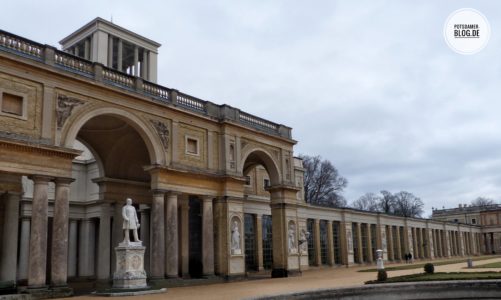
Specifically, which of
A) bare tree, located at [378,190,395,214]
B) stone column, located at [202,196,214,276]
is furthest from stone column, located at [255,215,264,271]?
bare tree, located at [378,190,395,214]

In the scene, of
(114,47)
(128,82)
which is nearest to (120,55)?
(114,47)

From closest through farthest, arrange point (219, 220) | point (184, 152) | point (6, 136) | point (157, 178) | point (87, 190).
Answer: point (6, 136)
point (157, 178)
point (184, 152)
point (219, 220)
point (87, 190)

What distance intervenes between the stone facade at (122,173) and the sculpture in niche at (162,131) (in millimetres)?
62

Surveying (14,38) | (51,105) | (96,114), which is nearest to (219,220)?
(96,114)

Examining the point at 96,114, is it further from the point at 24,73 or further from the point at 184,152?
the point at 184,152

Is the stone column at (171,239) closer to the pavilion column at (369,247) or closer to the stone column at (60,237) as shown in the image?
the stone column at (60,237)

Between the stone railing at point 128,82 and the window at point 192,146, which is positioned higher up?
the stone railing at point 128,82

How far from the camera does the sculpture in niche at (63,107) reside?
18984 mm

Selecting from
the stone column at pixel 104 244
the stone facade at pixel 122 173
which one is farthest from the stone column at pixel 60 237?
the stone column at pixel 104 244

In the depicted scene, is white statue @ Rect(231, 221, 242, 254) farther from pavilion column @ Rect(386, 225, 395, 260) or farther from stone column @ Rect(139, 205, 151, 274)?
pavilion column @ Rect(386, 225, 395, 260)

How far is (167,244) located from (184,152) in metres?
4.78

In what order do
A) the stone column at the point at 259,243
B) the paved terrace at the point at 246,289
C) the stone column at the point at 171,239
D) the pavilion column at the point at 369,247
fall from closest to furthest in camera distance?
1. the paved terrace at the point at 246,289
2. the stone column at the point at 171,239
3. the stone column at the point at 259,243
4. the pavilion column at the point at 369,247

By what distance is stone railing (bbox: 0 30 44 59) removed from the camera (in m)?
17.9

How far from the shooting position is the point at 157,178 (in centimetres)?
2283
